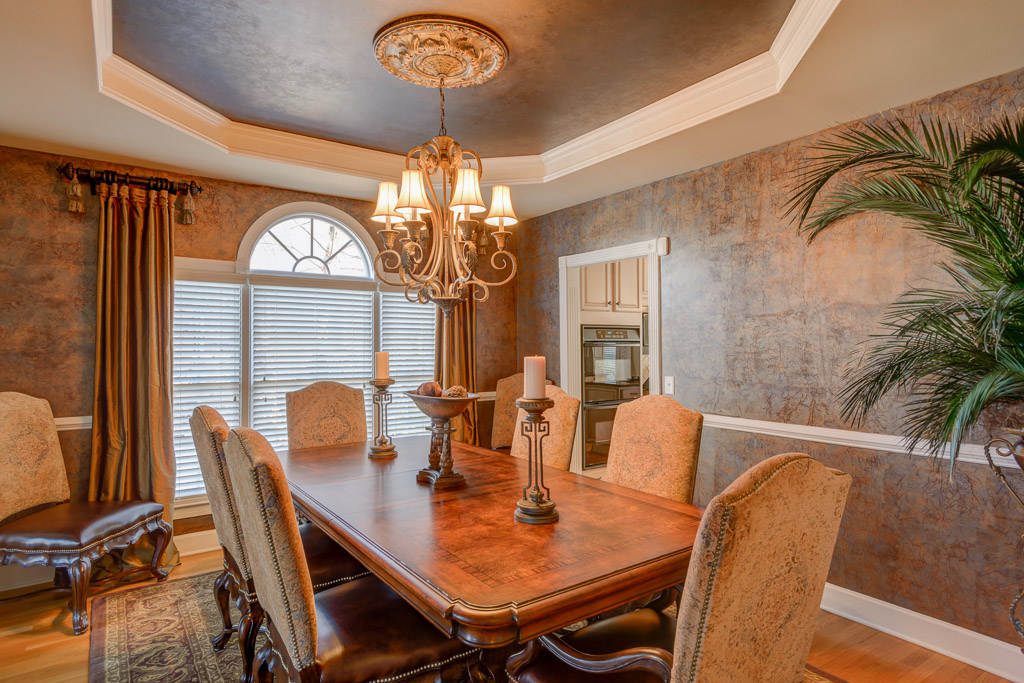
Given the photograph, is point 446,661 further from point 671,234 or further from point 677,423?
point 671,234

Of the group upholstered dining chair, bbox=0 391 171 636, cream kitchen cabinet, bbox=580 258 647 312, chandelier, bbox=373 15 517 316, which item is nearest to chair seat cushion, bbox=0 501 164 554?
upholstered dining chair, bbox=0 391 171 636

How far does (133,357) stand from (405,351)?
1.89 meters

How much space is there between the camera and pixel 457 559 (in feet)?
4.64

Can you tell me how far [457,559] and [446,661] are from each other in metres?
0.37

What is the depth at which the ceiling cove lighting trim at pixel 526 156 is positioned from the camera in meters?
2.23

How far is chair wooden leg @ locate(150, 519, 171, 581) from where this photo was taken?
3.17m

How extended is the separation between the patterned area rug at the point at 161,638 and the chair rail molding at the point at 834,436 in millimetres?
2809

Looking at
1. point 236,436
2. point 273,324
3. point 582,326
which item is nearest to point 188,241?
point 273,324

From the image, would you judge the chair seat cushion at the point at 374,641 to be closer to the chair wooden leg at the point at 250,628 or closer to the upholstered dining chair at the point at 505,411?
the chair wooden leg at the point at 250,628

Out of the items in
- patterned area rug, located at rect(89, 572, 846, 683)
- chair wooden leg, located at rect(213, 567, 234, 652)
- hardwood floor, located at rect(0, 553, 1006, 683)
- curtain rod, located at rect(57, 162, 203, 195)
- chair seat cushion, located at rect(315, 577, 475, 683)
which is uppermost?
curtain rod, located at rect(57, 162, 203, 195)

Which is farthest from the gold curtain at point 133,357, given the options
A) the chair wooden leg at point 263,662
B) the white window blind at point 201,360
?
the chair wooden leg at point 263,662

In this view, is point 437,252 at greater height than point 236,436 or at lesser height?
greater

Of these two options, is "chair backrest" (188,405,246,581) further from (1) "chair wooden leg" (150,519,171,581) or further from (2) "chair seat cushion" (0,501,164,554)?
(1) "chair wooden leg" (150,519,171,581)

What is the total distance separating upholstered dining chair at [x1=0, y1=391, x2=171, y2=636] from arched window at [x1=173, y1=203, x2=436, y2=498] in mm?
612
